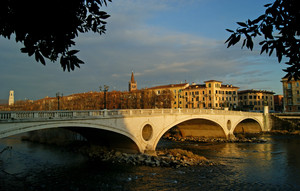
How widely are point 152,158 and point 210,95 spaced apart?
54155mm

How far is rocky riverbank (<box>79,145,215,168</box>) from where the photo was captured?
19.4m

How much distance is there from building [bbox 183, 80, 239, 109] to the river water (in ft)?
158

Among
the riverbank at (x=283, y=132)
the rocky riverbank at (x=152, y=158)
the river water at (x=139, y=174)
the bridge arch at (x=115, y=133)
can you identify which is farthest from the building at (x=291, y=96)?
the bridge arch at (x=115, y=133)

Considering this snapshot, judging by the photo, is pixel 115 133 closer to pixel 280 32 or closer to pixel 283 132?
pixel 280 32

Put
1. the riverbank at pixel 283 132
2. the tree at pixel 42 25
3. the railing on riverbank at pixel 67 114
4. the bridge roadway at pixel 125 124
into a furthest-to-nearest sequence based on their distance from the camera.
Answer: the riverbank at pixel 283 132 → the bridge roadway at pixel 125 124 → the railing on riverbank at pixel 67 114 → the tree at pixel 42 25

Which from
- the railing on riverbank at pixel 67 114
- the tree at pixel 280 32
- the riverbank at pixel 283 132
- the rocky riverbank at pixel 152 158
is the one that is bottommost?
the riverbank at pixel 283 132

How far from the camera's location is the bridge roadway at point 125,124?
1384 cm

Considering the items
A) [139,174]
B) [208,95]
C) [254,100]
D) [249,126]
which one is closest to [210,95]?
[208,95]

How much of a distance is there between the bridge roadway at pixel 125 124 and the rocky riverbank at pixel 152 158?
136 centimetres

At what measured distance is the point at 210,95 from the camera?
7131 cm

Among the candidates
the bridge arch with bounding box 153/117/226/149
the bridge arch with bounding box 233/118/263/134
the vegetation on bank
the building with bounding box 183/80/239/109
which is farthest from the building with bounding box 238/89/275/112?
the bridge arch with bounding box 153/117/226/149

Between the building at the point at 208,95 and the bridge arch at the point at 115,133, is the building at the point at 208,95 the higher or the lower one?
the higher one

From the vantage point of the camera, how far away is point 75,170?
18016 mm

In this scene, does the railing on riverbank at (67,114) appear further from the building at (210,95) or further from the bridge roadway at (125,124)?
the building at (210,95)
